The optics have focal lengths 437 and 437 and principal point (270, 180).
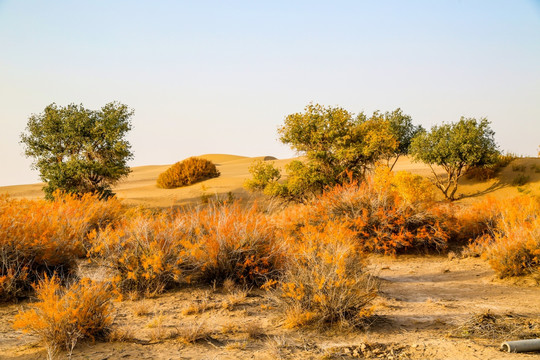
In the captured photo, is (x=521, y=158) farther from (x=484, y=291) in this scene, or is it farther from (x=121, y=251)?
(x=121, y=251)

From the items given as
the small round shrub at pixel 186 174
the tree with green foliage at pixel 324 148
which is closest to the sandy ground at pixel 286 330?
the tree with green foliage at pixel 324 148

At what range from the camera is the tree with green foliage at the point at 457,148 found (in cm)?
2744

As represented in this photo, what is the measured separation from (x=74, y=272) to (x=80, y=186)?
56.8ft

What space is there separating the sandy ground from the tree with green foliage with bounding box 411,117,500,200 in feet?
65.3

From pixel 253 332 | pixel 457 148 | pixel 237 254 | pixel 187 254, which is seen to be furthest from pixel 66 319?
pixel 457 148

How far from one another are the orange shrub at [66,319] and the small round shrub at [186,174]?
30.2 meters

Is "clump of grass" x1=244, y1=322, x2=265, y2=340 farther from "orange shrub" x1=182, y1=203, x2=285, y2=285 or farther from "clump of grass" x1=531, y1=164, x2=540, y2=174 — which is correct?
"clump of grass" x1=531, y1=164, x2=540, y2=174

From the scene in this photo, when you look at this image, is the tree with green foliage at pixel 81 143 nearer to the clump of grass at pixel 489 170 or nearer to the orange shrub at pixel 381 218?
the orange shrub at pixel 381 218

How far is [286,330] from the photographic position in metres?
6.02

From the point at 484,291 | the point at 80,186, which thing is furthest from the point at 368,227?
the point at 80,186

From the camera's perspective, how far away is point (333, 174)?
74.6 ft

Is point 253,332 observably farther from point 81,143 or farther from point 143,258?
point 81,143

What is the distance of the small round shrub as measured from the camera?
1391 inches

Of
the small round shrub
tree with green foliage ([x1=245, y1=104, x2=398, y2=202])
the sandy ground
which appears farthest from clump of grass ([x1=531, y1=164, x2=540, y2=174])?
the small round shrub
